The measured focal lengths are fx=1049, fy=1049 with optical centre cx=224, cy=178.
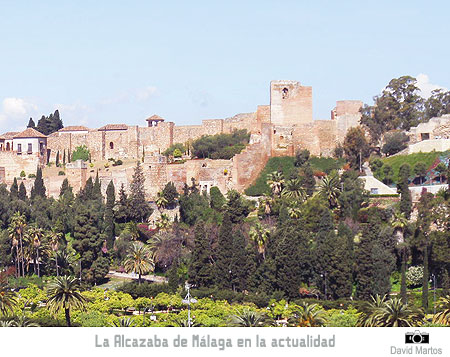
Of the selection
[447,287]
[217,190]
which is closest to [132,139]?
[217,190]

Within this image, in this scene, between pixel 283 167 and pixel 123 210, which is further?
pixel 283 167

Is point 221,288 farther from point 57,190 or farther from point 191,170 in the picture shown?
point 57,190

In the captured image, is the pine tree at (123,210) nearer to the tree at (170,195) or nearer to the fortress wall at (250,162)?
the tree at (170,195)

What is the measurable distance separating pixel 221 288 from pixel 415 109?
23.5 m

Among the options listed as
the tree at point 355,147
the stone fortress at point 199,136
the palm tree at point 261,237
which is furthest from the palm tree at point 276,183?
the palm tree at point 261,237

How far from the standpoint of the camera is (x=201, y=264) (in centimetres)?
4888

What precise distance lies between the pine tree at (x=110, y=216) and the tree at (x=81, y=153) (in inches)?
425

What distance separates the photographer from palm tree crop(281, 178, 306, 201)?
55.1 meters

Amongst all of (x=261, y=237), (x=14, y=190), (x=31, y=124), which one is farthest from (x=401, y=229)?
(x=31, y=124)

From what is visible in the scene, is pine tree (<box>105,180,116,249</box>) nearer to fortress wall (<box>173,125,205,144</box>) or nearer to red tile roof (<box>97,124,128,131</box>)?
fortress wall (<box>173,125,205,144</box>)

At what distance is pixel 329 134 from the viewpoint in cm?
6128

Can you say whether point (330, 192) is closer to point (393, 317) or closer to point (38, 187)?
point (38, 187)
